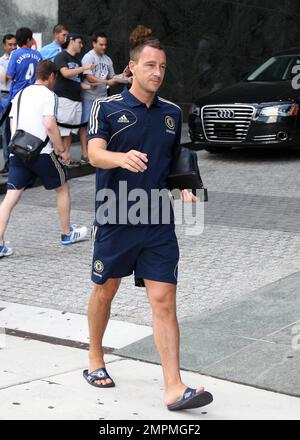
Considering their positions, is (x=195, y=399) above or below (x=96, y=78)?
above

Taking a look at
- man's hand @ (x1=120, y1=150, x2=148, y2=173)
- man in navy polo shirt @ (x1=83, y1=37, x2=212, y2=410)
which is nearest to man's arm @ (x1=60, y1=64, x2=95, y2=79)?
man in navy polo shirt @ (x1=83, y1=37, x2=212, y2=410)

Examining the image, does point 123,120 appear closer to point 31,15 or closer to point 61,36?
point 61,36

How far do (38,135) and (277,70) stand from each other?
795 cm

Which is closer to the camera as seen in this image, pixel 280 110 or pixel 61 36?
pixel 61 36

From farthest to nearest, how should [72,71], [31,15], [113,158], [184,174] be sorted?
[31,15] < [72,71] < [184,174] < [113,158]

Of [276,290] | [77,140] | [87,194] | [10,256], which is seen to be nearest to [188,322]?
[276,290]

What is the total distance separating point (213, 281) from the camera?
26.2 feet

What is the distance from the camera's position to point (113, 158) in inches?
192

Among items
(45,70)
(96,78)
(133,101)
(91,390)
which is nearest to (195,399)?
(91,390)

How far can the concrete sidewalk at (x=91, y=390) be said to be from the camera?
5004mm

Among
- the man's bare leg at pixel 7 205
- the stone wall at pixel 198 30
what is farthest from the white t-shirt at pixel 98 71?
the man's bare leg at pixel 7 205

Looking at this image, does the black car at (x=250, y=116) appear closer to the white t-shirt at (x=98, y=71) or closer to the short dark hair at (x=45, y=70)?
the white t-shirt at (x=98, y=71)

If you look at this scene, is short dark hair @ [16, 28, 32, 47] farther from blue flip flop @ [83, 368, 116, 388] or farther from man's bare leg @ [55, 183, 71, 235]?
blue flip flop @ [83, 368, 116, 388]

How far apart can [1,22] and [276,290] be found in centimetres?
971
